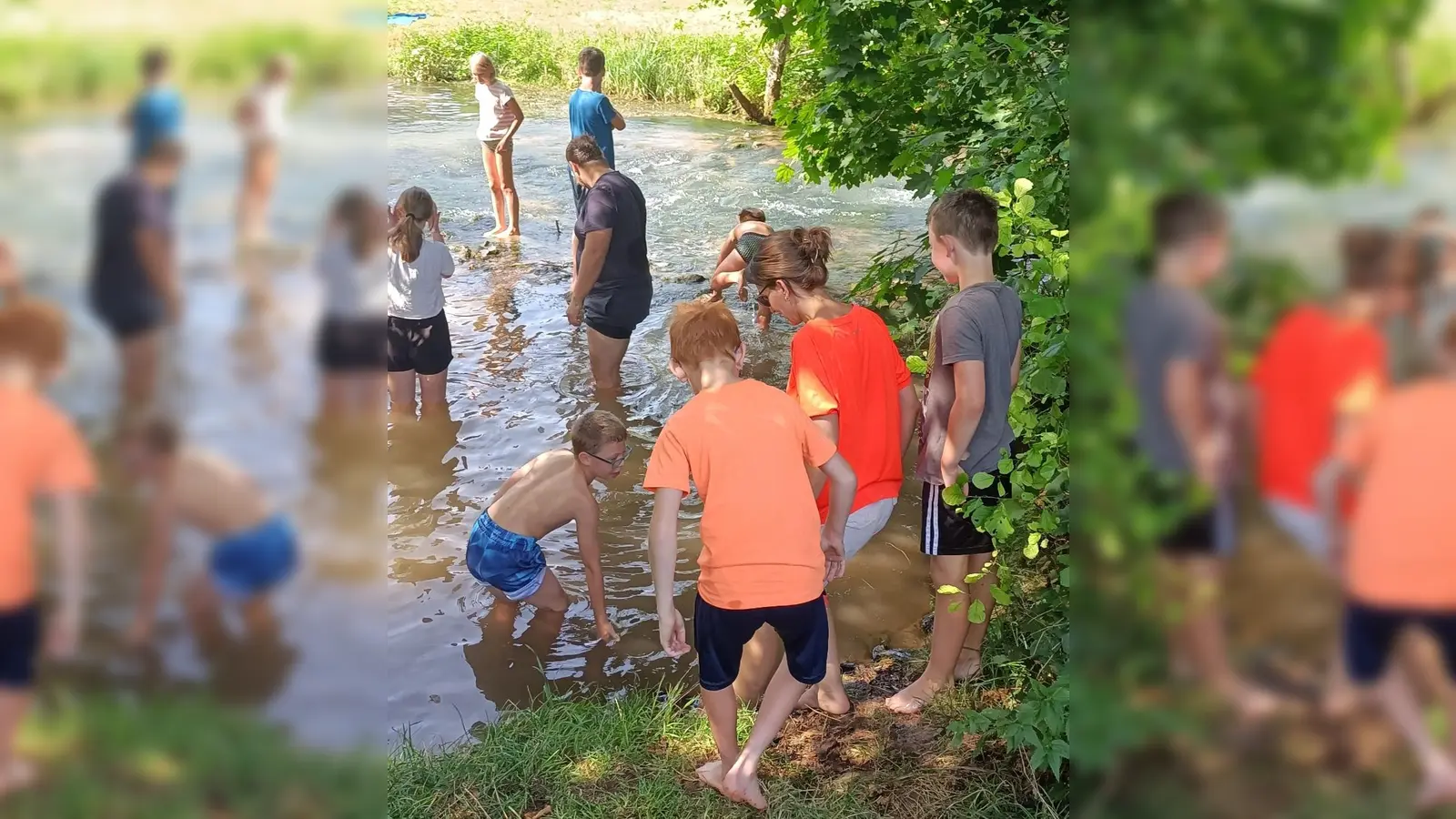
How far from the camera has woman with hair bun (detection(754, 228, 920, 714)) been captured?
4109mm

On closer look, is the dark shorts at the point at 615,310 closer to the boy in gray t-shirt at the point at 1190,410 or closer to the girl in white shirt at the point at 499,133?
the girl in white shirt at the point at 499,133

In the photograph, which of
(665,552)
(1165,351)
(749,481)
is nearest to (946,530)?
(749,481)

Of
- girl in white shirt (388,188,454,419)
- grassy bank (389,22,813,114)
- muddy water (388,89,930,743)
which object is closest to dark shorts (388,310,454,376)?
girl in white shirt (388,188,454,419)

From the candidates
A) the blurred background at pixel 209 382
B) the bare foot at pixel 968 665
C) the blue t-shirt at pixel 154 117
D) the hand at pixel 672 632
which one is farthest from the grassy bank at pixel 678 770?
the blue t-shirt at pixel 154 117

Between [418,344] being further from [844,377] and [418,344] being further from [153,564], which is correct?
[153,564]

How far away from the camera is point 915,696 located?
4531mm

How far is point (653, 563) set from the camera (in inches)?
147

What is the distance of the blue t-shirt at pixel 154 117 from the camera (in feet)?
2.74

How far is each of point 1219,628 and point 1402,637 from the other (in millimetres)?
111

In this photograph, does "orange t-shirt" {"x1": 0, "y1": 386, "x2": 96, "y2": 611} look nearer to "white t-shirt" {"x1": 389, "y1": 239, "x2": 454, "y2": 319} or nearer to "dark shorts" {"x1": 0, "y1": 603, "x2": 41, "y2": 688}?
"dark shorts" {"x1": 0, "y1": 603, "x2": 41, "y2": 688}

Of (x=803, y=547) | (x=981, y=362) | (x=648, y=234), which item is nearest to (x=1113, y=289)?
(x=803, y=547)

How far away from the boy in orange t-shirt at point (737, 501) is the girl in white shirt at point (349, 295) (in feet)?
8.58

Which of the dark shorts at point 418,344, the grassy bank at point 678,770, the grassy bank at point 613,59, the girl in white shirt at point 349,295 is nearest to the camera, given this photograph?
the girl in white shirt at point 349,295

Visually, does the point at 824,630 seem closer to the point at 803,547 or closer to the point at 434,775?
the point at 803,547
